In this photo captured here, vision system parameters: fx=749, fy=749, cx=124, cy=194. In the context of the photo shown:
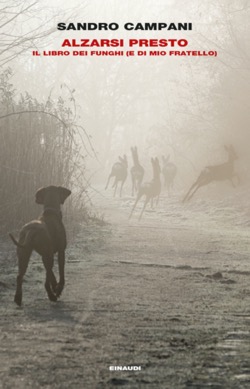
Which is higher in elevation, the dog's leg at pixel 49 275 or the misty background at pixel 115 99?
the misty background at pixel 115 99

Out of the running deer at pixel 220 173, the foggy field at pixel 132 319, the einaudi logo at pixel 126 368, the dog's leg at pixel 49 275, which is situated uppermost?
the running deer at pixel 220 173

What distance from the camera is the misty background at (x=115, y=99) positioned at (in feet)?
32.9

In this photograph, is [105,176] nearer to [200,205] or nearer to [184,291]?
[200,205]

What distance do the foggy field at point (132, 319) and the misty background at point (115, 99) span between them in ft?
4.41

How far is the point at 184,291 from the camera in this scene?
22.3 ft

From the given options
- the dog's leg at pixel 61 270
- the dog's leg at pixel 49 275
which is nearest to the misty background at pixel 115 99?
the dog's leg at pixel 61 270

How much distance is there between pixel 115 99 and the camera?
159 ft

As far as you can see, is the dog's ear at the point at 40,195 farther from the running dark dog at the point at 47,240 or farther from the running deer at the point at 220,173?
the running deer at the point at 220,173

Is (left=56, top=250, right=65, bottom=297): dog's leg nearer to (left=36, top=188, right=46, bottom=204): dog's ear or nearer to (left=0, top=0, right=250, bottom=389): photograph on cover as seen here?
(left=0, top=0, right=250, bottom=389): photograph on cover

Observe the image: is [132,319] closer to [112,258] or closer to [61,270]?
[61,270]

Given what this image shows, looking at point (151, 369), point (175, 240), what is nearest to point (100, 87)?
point (175, 240)

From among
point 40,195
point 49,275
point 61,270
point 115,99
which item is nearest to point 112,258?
point 40,195

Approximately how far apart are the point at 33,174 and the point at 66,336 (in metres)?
5.48

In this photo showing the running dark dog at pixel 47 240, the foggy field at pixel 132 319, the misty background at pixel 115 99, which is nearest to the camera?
the foggy field at pixel 132 319
